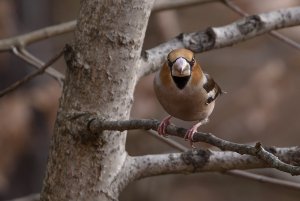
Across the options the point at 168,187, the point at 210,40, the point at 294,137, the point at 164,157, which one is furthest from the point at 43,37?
the point at 294,137

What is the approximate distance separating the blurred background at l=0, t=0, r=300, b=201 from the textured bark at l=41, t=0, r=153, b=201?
308cm

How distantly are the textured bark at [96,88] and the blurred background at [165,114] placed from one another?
Result: 121 inches

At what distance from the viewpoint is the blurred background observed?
552cm

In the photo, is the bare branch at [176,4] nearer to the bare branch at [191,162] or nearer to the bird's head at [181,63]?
the bare branch at [191,162]

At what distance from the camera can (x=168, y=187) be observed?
22.6 ft

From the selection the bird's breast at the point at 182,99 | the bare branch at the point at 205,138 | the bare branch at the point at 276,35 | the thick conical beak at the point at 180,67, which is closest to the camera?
the bare branch at the point at 205,138

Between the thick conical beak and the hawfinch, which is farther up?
the thick conical beak

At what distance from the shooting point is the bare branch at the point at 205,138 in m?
1.38

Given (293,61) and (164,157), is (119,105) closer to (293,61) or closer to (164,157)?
(164,157)

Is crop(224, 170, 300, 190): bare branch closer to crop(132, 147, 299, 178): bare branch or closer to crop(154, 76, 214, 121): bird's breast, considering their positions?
crop(132, 147, 299, 178): bare branch

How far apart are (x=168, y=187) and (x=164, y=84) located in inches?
205

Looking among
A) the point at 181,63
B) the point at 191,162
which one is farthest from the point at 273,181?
the point at 181,63

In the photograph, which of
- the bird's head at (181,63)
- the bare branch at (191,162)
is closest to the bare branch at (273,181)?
the bare branch at (191,162)

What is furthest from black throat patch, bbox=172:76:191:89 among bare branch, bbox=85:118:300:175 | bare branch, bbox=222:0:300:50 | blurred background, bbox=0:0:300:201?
blurred background, bbox=0:0:300:201
